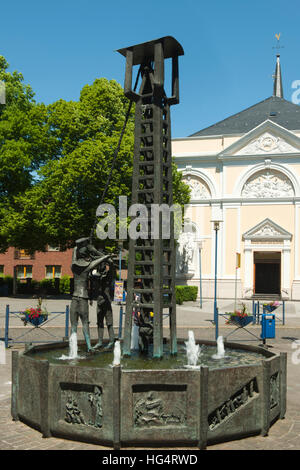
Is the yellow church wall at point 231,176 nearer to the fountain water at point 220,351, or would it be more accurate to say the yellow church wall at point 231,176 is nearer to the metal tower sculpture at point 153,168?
the metal tower sculpture at point 153,168

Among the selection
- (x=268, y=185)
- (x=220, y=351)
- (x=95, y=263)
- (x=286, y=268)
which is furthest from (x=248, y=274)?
(x=95, y=263)

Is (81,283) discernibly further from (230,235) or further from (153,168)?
(230,235)

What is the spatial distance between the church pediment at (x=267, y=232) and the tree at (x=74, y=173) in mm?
11533

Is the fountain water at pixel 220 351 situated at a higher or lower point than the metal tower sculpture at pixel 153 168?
lower

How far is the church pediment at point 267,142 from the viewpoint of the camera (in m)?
35.0

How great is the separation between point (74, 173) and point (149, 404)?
23215mm

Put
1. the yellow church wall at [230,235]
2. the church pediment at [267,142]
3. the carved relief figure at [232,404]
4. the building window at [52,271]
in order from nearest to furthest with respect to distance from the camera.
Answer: the carved relief figure at [232,404]
the church pediment at [267,142]
the yellow church wall at [230,235]
the building window at [52,271]

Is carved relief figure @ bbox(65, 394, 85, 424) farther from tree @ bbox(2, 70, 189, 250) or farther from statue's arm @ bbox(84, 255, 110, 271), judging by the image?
tree @ bbox(2, 70, 189, 250)

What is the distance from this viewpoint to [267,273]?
127 feet

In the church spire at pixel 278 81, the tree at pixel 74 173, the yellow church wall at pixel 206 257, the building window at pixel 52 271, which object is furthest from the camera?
the church spire at pixel 278 81

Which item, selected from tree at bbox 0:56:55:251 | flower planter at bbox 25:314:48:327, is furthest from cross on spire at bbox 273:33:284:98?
flower planter at bbox 25:314:48:327

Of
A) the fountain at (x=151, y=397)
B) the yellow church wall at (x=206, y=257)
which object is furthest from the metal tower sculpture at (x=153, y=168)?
the yellow church wall at (x=206, y=257)

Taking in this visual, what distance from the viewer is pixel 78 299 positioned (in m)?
8.00

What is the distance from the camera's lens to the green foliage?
3101 centimetres
